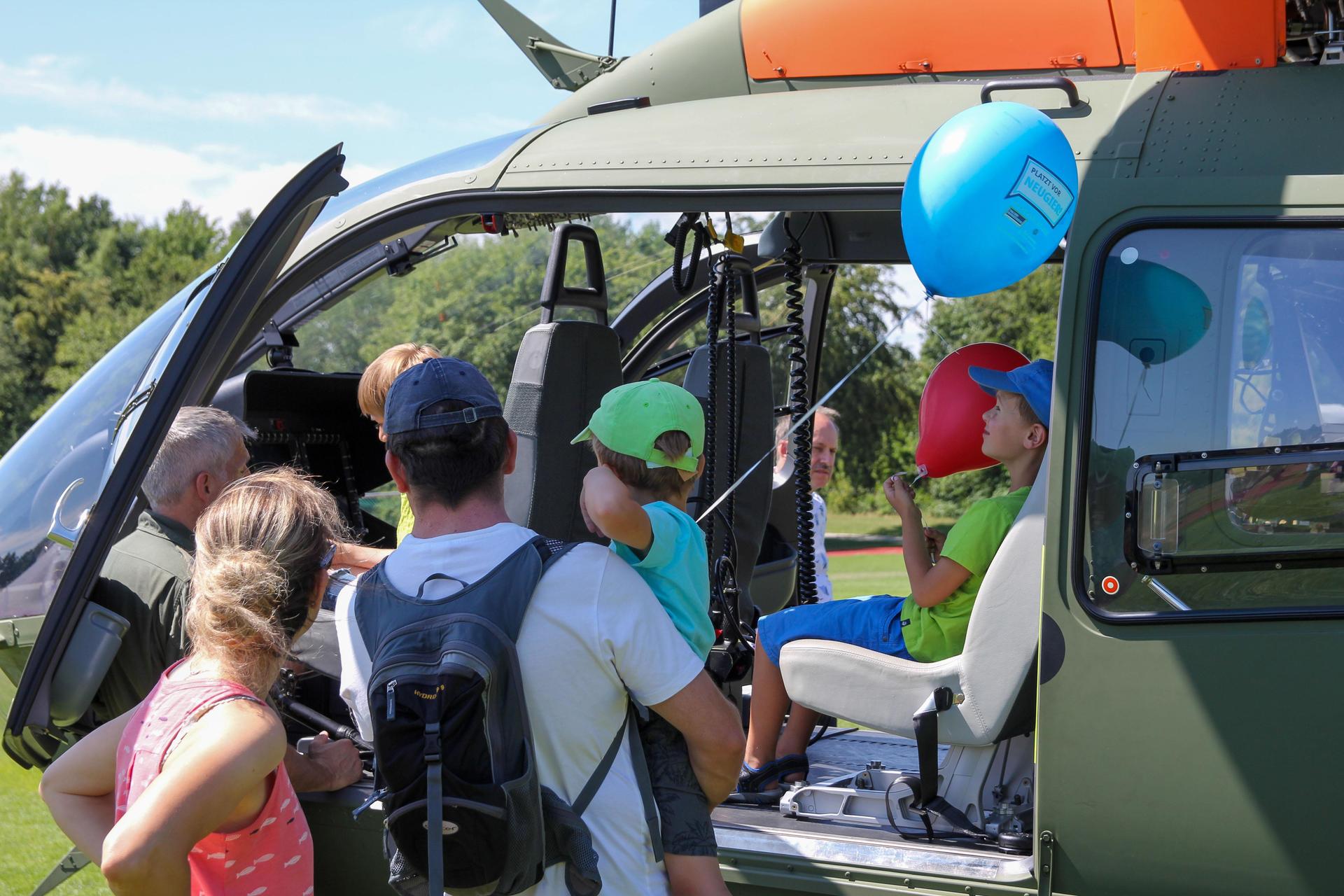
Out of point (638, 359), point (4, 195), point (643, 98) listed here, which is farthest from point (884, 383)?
point (4, 195)

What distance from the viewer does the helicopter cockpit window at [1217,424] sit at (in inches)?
88.8

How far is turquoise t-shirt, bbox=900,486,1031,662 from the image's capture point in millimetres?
3002

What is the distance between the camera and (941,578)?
3029mm

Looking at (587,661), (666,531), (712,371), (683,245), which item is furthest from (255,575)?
(683,245)

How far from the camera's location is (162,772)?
1.86 m

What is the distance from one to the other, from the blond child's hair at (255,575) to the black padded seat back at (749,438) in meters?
2.45

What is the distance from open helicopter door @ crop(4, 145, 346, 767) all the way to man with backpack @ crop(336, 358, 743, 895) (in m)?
1.03

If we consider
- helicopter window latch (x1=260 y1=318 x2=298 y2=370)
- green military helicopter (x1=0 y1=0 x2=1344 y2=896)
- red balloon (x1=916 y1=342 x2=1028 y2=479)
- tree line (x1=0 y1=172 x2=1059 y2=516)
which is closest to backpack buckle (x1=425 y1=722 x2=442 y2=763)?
green military helicopter (x1=0 y1=0 x2=1344 y2=896)

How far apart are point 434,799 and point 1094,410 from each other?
1423 mm

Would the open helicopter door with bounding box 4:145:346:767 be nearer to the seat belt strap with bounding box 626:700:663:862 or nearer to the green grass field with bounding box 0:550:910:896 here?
the green grass field with bounding box 0:550:910:896

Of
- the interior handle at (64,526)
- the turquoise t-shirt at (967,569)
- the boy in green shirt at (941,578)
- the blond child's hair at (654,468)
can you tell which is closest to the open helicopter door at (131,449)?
the interior handle at (64,526)

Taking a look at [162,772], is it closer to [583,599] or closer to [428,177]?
[583,599]

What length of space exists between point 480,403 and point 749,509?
2.57m

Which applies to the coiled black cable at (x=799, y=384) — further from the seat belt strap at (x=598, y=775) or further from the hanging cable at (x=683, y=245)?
the seat belt strap at (x=598, y=775)
